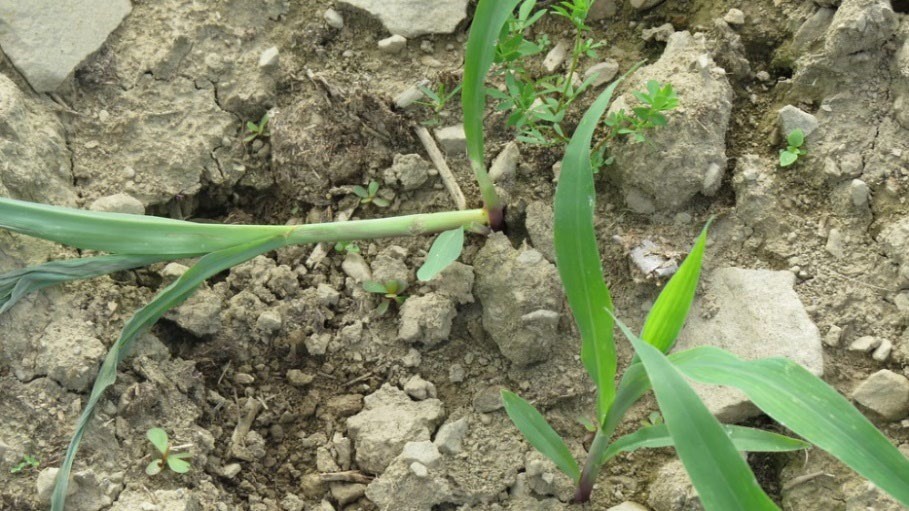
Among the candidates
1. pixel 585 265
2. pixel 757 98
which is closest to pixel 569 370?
pixel 585 265

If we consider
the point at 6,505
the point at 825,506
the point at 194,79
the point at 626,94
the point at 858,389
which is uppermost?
the point at 626,94

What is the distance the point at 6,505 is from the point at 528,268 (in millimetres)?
1047

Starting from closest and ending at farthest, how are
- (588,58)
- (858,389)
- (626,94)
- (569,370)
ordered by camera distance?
(858,389) → (569,370) → (626,94) → (588,58)

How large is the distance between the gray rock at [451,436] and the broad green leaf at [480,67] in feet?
1.49

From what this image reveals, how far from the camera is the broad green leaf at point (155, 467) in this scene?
1545mm

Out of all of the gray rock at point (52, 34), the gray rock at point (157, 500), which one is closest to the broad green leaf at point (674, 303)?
the gray rock at point (157, 500)

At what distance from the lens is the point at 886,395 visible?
1.53 metres

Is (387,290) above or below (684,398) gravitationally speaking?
below

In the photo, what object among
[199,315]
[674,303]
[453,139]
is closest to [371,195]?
[453,139]

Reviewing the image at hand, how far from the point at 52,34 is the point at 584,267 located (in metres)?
1.32

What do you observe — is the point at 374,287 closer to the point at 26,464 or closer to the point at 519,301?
the point at 519,301

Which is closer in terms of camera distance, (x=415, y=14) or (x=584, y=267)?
(x=584, y=267)

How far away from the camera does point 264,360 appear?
1.75 m

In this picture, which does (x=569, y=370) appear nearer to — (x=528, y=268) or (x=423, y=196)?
(x=528, y=268)
